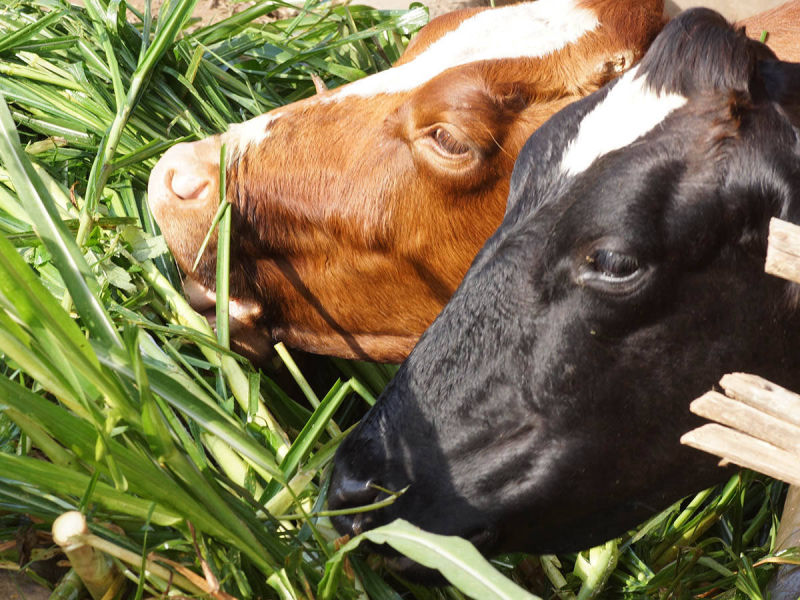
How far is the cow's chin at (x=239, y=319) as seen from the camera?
2.78 meters

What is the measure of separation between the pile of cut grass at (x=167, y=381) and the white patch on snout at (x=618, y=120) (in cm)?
67

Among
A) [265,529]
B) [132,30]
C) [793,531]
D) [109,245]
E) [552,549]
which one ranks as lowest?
[793,531]

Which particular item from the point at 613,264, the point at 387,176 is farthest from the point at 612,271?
the point at 387,176

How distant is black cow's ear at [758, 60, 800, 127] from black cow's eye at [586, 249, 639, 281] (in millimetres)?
417

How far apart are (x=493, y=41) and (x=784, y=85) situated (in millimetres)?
960

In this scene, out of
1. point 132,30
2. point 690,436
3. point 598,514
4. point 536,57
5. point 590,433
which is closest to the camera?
point 690,436

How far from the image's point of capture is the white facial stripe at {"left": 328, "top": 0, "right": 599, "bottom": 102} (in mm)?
2617

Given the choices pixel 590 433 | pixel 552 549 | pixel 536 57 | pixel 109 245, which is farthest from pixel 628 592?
pixel 109 245

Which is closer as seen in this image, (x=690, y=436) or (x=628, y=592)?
(x=690, y=436)

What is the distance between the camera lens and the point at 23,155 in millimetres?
1808

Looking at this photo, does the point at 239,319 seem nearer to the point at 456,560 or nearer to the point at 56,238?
the point at 56,238

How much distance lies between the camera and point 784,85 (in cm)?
186

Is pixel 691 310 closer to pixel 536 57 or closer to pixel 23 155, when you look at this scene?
pixel 536 57

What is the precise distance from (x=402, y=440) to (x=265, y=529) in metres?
0.36
